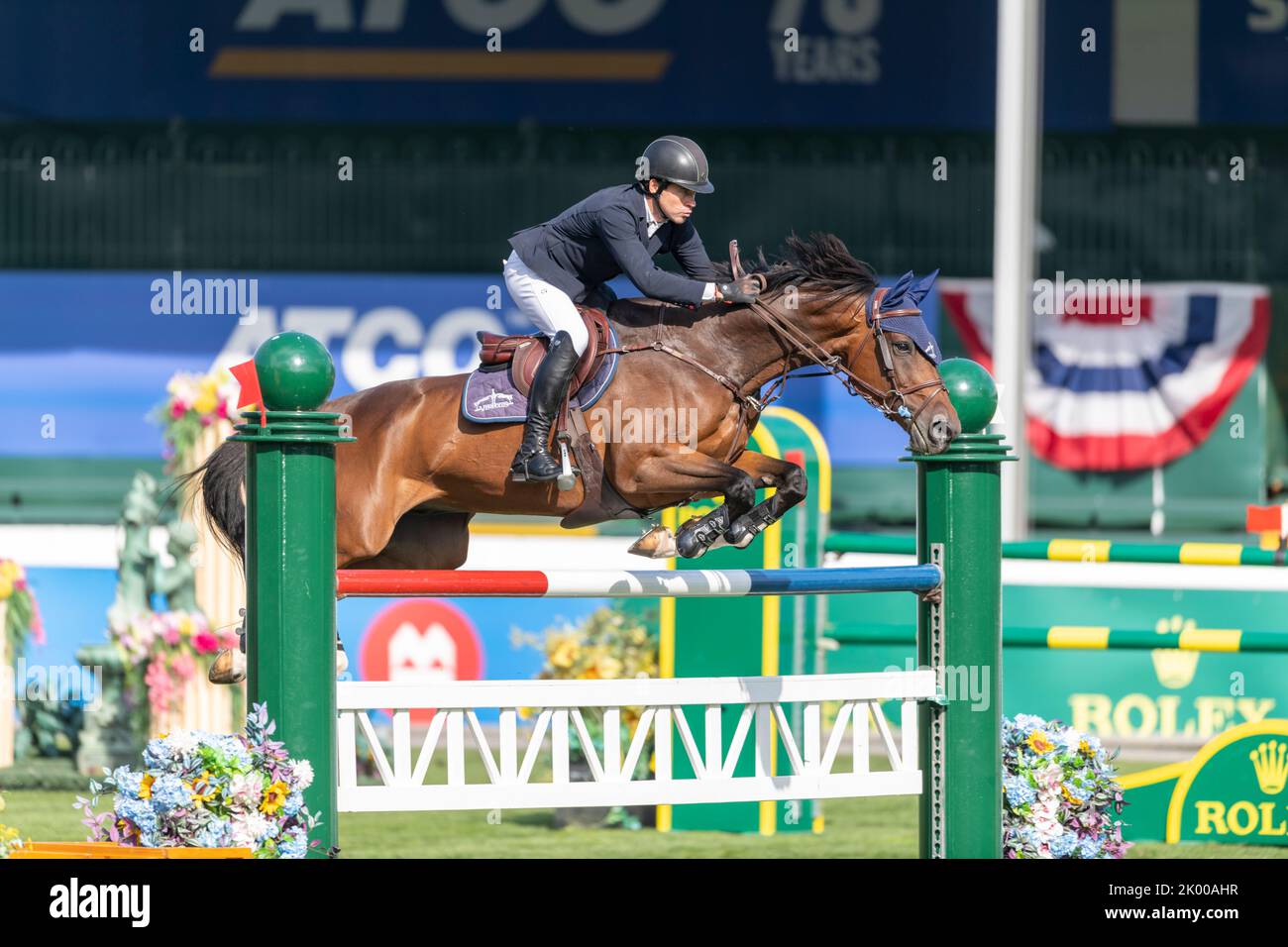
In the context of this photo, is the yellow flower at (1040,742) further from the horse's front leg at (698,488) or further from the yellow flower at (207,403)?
the yellow flower at (207,403)

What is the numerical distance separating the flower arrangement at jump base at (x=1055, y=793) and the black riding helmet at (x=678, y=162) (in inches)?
59.6

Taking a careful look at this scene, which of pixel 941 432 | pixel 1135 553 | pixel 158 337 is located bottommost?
pixel 1135 553

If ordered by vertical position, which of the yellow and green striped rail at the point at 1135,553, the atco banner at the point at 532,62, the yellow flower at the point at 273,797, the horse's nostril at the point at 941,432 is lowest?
the yellow flower at the point at 273,797

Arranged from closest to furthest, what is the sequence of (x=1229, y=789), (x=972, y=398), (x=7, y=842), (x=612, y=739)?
(x=7, y=842) → (x=612, y=739) → (x=972, y=398) → (x=1229, y=789)

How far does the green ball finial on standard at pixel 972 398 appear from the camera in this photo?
3.82m

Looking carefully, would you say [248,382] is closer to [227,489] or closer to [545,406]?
[545,406]

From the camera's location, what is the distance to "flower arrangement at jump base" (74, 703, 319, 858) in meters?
2.91

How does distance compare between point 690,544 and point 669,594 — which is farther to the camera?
point 690,544

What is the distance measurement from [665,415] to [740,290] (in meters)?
0.36

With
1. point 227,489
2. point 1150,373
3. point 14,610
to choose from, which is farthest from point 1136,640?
point 1150,373

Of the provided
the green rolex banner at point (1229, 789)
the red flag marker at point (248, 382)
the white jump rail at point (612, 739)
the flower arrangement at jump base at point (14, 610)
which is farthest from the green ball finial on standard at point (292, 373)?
the flower arrangement at jump base at point (14, 610)

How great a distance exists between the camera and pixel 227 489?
187 inches

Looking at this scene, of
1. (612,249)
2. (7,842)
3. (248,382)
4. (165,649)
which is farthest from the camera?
(165,649)
